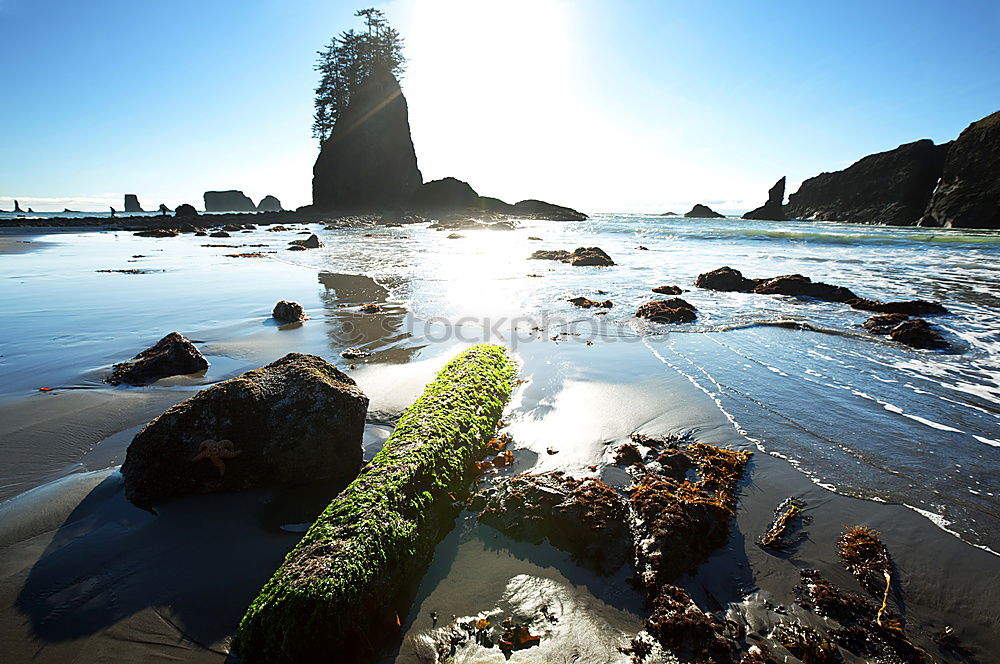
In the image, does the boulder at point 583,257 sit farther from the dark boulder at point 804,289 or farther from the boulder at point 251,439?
the boulder at point 251,439

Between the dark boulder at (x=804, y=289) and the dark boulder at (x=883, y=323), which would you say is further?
the dark boulder at (x=804, y=289)

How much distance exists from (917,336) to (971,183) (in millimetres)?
50462

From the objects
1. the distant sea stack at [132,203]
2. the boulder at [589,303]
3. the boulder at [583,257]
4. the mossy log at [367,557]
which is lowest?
the mossy log at [367,557]

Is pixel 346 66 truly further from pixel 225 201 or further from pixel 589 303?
pixel 225 201

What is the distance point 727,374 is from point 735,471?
2438mm

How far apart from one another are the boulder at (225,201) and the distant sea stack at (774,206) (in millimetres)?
146272

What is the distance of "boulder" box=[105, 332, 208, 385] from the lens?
4.98m

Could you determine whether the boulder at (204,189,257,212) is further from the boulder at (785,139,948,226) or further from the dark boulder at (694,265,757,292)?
the dark boulder at (694,265,757,292)

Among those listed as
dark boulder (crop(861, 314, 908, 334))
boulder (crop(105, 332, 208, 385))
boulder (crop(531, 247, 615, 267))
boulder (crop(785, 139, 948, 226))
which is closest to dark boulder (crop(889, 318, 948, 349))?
dark boulder (crop(861, 314, 908, 334))

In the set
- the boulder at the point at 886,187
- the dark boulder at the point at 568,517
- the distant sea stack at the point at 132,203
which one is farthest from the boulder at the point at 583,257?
the distant sea stack at the point at 132,203

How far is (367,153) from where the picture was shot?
189ft

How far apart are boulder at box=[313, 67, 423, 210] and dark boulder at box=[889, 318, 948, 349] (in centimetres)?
5966

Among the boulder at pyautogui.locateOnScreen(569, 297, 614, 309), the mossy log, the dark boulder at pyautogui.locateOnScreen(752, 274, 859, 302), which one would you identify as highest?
the dark boulder at pyautogui.locateOnScreen(752, 274, 859, 302)

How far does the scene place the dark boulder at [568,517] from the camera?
2734 millimetres
